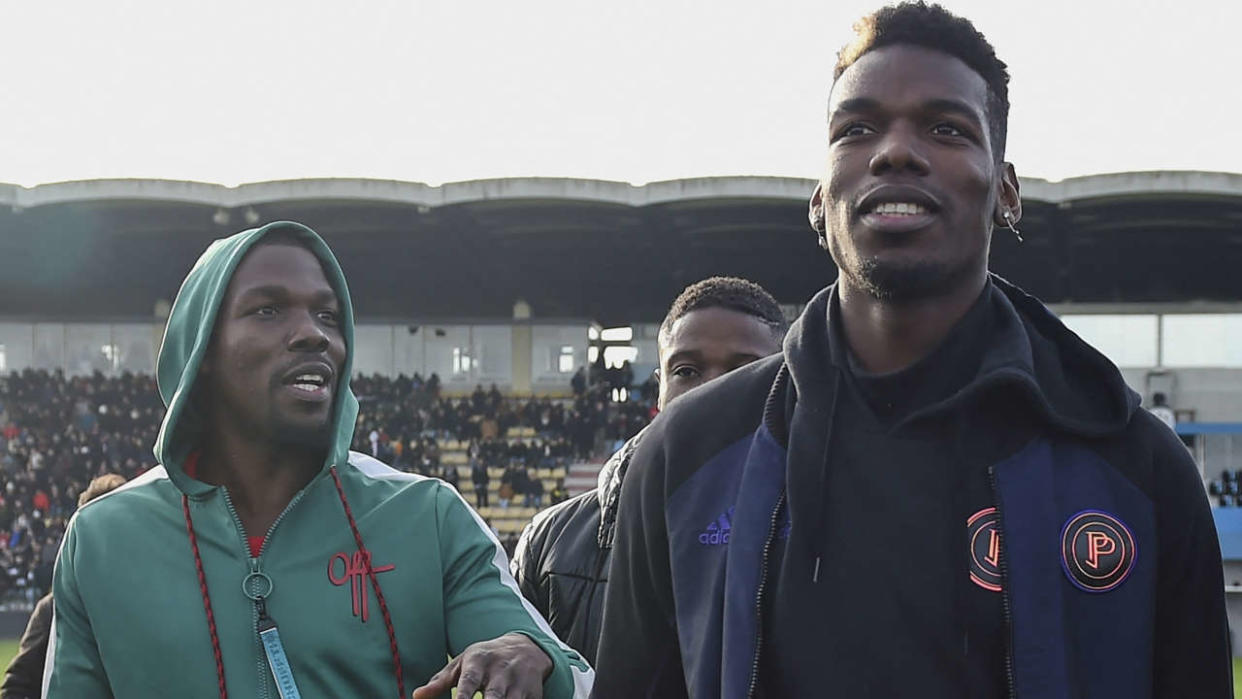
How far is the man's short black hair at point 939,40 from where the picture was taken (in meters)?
1.86

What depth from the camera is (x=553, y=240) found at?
2597cm

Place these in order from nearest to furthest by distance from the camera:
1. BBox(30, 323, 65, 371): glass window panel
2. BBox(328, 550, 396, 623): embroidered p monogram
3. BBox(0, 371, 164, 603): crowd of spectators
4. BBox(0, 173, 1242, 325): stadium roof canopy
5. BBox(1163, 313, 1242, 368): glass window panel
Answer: BBox(328, 550, 396, 623): embroidered p monogram, BBox(0, 371, 164, 603): crowd of spectators, BBox(0, 173, 1242, 325): stadium roof canopy, BBox(1163, 313, 1242, 368): glass window panel, BBox(30, 323, 65, 371): glass window panel

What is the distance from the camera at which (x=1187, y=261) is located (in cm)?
2684

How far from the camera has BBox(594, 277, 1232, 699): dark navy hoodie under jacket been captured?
64.5 inches

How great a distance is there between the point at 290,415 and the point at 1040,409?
1.56m

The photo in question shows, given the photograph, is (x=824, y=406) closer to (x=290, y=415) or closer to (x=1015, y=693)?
(x=1015, y=693)

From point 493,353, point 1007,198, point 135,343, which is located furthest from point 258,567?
point 135,343

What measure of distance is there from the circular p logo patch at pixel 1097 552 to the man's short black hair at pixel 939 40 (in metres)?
A: 0.55

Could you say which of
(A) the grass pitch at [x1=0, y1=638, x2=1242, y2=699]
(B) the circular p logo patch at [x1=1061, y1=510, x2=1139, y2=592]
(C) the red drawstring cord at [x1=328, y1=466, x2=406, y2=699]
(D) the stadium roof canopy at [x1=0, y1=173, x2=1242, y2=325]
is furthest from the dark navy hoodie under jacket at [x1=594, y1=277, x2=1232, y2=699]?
(D) the stadium roof canopy at [x1=0, y1=173, x2=1242, y2=325]

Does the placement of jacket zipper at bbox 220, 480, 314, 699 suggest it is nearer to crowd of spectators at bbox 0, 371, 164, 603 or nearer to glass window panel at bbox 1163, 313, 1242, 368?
crowd of spectators at bbox 0, 371, 164, 603

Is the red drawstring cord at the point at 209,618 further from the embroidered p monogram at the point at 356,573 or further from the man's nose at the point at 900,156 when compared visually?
the man's nose at the point at 900,156

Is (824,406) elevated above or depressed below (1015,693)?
above

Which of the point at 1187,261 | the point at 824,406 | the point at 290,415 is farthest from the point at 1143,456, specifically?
the point at 1187,261

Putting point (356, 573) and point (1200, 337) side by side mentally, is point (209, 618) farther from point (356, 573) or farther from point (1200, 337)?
point (1200, 337)
